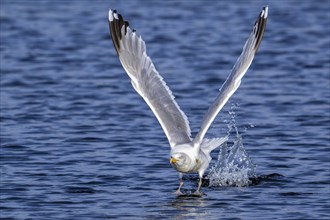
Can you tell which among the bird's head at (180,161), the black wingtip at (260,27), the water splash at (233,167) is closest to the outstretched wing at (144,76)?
the bird's head at (180,161)

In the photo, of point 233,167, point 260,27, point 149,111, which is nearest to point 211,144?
point 233,167

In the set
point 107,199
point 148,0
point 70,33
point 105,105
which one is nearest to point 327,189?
point 107,199

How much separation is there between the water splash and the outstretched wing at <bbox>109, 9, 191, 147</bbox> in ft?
3.41

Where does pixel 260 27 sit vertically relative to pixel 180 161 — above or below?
above

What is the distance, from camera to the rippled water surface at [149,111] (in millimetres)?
12297

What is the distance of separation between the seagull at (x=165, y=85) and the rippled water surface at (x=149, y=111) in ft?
2.03

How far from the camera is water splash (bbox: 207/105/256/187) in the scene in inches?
525

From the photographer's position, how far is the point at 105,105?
18.5 meters

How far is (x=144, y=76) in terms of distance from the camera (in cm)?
1273

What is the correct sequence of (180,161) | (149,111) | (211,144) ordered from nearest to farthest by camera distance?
(180,161) < (211,144) < (149,111)

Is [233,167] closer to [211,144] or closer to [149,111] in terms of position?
[211,144]

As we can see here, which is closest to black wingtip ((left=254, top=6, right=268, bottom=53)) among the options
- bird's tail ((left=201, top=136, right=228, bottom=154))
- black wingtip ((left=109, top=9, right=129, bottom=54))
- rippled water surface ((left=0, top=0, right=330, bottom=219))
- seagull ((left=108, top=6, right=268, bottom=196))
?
seagull ((left=108, top=6, right=268, bottom=196))

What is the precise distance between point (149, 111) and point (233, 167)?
4.26 m

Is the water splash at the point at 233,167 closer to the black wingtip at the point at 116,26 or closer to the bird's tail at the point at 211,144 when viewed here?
the bird's tail at the point at 211,144
